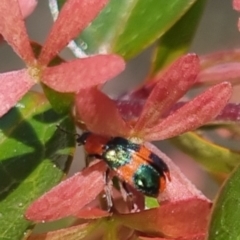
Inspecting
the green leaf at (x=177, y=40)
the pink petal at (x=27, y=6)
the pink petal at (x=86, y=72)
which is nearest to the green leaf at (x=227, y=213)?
the pink petal at (x=86, y=72)

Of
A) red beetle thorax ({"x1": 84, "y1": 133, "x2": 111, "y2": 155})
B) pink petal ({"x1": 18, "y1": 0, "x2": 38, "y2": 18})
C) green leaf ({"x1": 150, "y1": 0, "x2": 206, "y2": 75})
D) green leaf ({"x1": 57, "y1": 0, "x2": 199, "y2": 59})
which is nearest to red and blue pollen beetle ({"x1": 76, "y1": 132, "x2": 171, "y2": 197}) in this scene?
red beetle thorax ({"x1": 84, "y1": 133, "x2": 111, "y2": 155})

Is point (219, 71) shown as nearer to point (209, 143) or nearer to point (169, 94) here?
point (209, 143)

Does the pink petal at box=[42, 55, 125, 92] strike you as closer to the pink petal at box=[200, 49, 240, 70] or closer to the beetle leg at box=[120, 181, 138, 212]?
the beetle leg at box=[120, 181, 138, 212]

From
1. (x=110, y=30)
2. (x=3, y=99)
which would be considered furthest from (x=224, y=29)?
(x=3, y=99)

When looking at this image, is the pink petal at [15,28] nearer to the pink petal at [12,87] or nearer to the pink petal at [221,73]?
the pink petal at [12,87]

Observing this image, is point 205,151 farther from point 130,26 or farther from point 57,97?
point 57,97

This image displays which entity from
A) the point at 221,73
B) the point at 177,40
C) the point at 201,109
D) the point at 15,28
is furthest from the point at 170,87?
the point at 177,40
